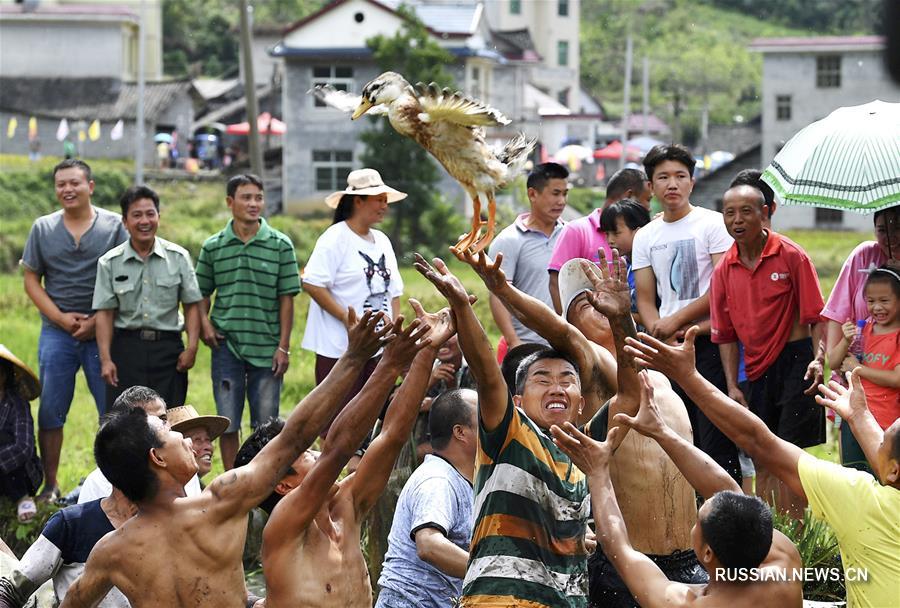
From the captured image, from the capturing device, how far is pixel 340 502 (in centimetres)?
514

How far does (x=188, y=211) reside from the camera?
1375 inches

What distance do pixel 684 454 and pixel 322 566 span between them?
4.65 ft

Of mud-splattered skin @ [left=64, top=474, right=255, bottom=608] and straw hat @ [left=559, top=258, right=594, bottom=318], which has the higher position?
straw hat @ [left=559, top=258, right=594, bottom=318]

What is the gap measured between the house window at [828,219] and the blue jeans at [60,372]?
1533 inches

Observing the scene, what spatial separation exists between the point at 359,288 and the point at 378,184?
73cm

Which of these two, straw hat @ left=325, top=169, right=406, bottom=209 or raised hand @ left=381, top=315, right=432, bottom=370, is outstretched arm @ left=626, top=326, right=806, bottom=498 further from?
straw hat @ left=325, top=169, right=406, bottom=209

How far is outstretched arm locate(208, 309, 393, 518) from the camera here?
15.6ft

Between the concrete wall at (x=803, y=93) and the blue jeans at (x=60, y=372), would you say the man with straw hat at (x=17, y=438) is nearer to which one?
the blue jeans at (x=60, y=372)

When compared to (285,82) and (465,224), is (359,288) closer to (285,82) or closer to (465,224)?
(465,224)

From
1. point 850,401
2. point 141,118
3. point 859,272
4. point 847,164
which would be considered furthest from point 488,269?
point 141,118

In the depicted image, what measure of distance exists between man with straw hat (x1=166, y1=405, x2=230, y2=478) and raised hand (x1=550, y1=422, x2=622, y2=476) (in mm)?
2766

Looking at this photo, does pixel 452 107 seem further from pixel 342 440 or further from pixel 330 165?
pixel 330 165

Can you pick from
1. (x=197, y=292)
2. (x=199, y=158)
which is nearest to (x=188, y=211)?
(x=199, y=158)

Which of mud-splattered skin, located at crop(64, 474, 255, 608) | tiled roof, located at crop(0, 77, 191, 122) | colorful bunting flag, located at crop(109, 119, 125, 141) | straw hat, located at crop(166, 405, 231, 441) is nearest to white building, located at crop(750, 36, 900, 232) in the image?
colorful bunting flag, located at crop(109, 119, 125, 141)
